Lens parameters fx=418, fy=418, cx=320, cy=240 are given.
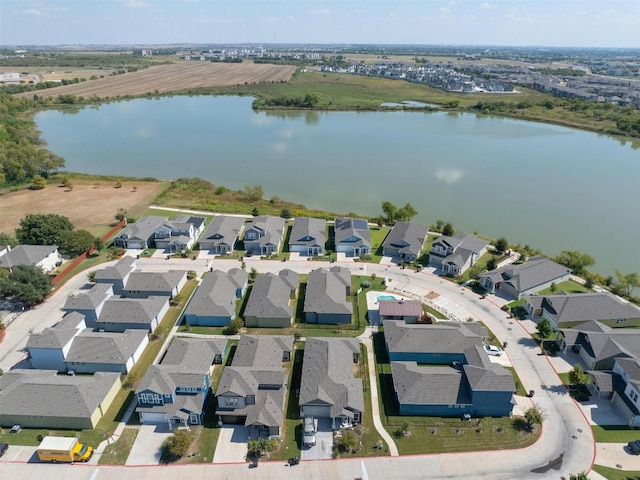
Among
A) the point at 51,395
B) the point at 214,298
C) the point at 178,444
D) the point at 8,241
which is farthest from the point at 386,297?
the point at 8,241

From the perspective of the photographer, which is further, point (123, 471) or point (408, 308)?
point (408, 308)

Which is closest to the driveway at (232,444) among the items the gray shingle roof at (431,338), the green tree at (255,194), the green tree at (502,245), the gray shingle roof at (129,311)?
the gray shingle roof at (431,338)

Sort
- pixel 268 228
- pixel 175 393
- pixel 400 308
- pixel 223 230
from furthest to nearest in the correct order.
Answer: pixel 268 228, pixel 223 230, pixel 400 308, pixel 175 393

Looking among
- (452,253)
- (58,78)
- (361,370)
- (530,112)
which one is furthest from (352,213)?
(58,78)

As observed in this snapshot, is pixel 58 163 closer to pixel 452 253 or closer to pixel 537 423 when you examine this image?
pixel 452 253

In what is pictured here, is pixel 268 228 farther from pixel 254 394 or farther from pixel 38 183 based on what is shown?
pixel 38 183
